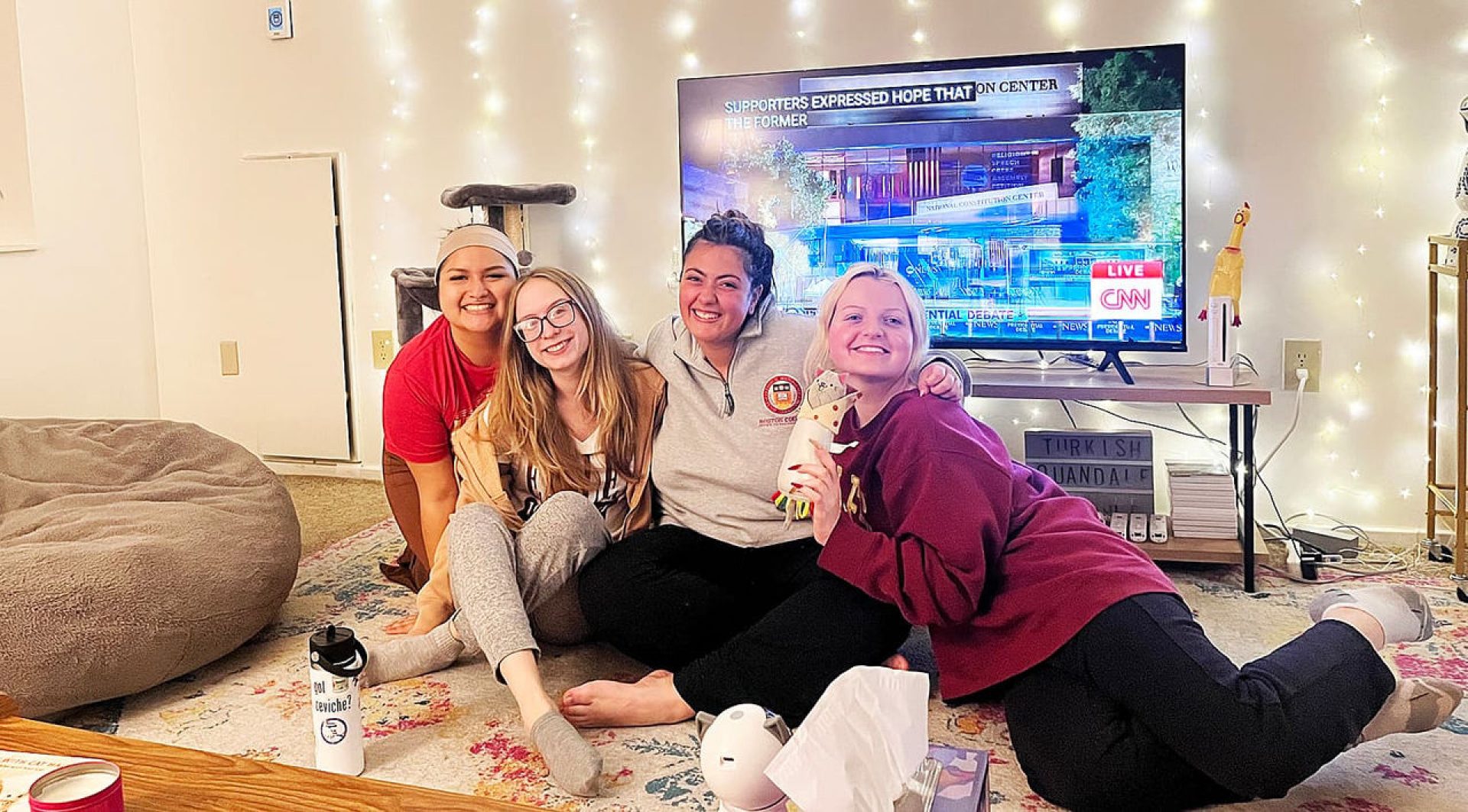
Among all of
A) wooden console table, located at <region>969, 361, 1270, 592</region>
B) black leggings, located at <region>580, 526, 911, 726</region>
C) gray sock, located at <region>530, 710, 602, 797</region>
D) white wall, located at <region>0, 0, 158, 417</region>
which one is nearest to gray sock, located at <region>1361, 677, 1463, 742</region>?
black leggings, located at <region>580, 526, 911, 726</region>

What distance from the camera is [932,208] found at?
3137mm

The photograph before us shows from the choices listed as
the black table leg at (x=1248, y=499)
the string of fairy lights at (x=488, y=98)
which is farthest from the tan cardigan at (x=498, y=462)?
the string of fairy lights at (x=488, y=98)

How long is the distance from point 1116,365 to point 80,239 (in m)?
3.24

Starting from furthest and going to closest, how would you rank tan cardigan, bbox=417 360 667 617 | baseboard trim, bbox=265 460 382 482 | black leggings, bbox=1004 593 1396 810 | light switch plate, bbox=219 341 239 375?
light switch plate, bbox=219 341 239 375 < baseboard trim, bbox=265 460 382 482 < tan cardigan, bbox=417 360 667 617 < black leggings, bbox=1004 593 1396 810

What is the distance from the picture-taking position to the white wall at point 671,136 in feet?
10.1

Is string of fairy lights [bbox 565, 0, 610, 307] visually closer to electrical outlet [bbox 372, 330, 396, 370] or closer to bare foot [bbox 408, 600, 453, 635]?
electrical outlet [bbox 372, 330, 396, 370]

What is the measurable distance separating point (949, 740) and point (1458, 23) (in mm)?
2132

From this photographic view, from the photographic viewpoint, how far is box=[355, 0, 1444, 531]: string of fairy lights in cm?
306

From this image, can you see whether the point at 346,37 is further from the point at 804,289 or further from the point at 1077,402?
the point at 1077,402

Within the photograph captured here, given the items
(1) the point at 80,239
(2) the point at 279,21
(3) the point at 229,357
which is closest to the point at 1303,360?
(2) the point at 279,21

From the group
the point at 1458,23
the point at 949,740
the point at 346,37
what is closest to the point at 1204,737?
the point at 949,740

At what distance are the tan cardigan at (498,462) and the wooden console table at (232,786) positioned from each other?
101cm

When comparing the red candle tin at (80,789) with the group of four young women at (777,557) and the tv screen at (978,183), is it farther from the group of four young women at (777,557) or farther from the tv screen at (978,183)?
the tv screen at (978,183)

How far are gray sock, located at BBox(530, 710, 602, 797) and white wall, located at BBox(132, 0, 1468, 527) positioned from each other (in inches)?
73.1
